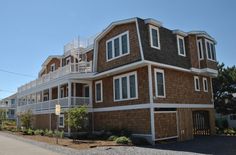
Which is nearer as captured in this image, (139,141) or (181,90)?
(139,141)

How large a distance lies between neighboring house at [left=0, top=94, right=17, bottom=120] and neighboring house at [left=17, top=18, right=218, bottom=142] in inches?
2256

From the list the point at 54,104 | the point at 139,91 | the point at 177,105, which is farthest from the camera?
the point at 54,104

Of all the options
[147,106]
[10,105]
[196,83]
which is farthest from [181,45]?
[10,105]

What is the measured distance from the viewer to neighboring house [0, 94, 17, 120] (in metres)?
75.6

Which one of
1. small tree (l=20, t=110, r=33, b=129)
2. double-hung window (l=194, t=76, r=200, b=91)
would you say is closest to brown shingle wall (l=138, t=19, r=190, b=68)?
double-hung window (l=194, t=76, r=200, b=91)

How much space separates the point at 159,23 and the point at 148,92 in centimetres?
598

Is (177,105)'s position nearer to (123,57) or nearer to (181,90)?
(181,90)

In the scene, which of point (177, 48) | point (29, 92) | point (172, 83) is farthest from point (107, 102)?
point (29, 92)

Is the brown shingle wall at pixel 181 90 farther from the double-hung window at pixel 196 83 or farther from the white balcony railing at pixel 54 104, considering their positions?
the white balcony railing at pixel 54 104

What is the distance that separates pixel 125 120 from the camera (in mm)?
18719

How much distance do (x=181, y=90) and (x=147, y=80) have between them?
14.3ft

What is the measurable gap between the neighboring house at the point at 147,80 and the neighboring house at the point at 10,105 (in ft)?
188

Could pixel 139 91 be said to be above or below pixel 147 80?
below

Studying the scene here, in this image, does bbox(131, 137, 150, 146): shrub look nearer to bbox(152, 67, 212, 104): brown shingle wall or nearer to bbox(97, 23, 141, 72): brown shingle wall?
bbox(152, 67, 212, 104): brown shingle wall
